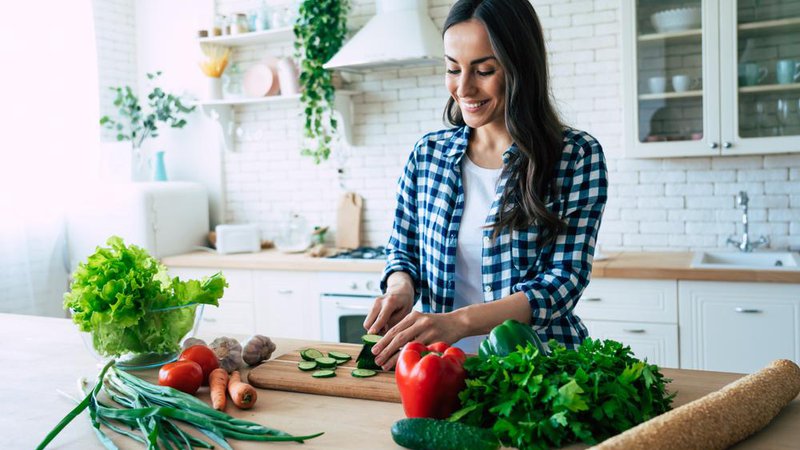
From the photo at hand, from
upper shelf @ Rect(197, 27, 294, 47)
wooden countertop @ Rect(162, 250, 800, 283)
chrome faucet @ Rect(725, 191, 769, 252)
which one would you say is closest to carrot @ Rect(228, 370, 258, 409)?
wooden countertop @ Rect(162, 250, 800, 283)

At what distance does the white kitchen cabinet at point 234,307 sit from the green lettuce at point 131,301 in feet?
8.39

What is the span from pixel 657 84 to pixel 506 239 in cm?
209

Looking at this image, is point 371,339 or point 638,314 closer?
point 371,339

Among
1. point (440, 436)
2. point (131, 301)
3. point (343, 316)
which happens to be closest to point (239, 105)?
point (343, 316)

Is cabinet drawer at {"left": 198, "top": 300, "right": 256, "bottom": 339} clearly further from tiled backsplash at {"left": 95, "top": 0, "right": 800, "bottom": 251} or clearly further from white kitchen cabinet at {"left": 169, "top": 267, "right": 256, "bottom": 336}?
tiled backsplash at {"left": 95, "top": 0, "right": 800, "bottom": 251}

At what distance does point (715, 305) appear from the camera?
3.40 meters

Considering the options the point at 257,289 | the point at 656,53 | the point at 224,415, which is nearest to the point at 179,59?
the point at 257,289

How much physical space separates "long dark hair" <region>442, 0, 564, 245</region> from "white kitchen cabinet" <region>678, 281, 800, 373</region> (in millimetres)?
1709

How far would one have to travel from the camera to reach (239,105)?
5125mm

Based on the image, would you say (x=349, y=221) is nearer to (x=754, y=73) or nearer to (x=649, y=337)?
(x=649, y=337)

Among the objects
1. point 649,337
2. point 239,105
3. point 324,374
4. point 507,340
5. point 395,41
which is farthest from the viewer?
point 239,105

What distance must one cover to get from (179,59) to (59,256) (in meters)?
1.57

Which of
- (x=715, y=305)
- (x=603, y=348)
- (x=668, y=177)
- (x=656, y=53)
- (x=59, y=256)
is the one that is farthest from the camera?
(x=59, y=256)

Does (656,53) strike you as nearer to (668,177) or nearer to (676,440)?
(668,177)
